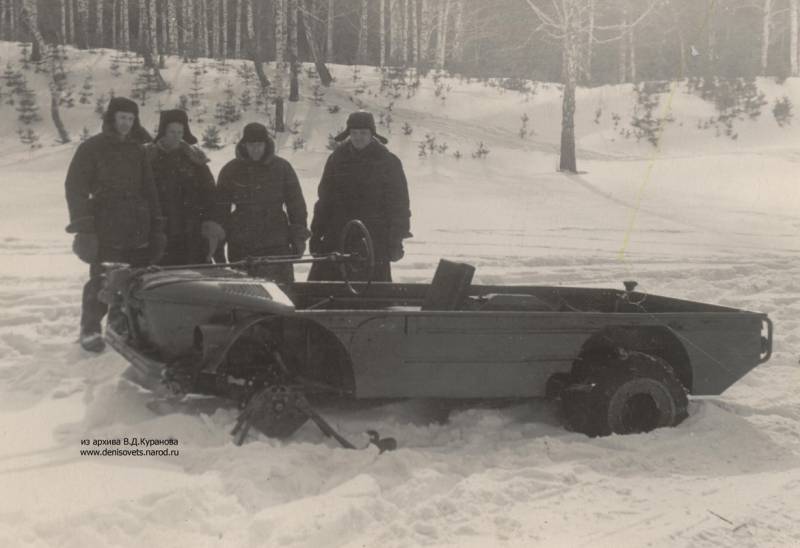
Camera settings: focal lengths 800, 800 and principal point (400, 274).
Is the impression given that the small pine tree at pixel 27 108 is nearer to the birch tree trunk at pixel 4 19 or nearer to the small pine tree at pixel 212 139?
the small pine tree at pixel 212 139

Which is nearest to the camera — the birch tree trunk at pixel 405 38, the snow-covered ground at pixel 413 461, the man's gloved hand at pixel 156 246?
the snow-covered ground at pixel 413 461

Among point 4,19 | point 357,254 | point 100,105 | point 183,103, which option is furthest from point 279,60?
point 4,19

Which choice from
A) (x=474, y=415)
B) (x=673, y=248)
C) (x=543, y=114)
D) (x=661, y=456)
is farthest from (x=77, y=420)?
(x=543, y=114)

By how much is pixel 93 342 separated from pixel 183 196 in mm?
1365

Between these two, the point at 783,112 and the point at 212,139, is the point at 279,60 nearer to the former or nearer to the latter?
the point at 212,139

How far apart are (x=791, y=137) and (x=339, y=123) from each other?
41.7 ft

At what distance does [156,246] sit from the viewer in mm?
6164

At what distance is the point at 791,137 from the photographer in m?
22.5

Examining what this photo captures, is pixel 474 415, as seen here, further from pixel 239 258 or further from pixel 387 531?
pixel 239 258

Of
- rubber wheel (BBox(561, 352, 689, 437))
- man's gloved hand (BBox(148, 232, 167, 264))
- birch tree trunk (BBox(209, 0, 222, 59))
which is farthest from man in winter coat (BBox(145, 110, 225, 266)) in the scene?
birch tree trunk (BBox(209, 0, 222, 59))

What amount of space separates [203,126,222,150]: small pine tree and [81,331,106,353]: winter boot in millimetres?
11966

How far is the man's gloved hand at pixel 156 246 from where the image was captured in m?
6.16

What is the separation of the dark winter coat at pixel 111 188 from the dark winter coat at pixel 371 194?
5.03 ft

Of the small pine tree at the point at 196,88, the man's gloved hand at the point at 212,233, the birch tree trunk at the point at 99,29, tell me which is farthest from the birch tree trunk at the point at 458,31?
the man's gloved hand at the point at 212,233
